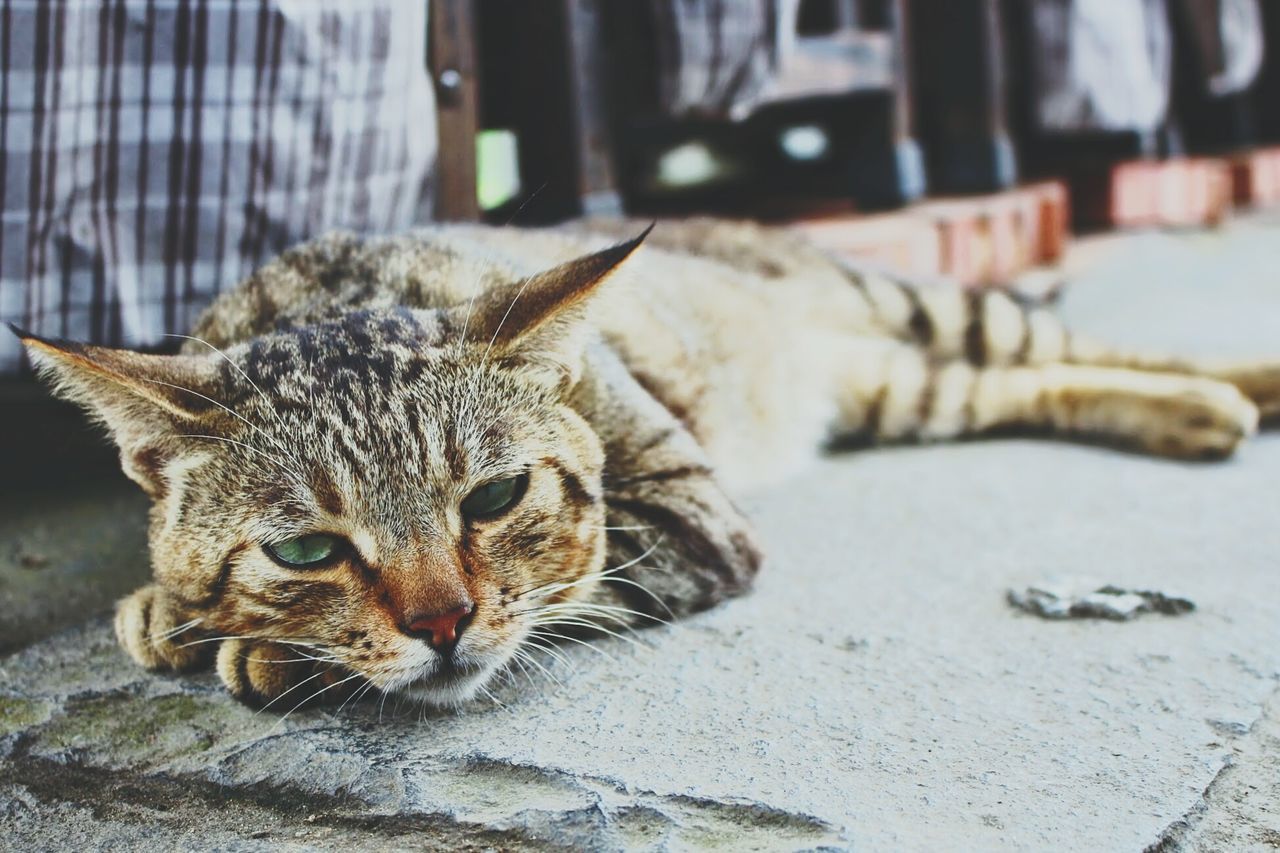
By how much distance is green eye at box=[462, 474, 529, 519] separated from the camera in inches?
68.4

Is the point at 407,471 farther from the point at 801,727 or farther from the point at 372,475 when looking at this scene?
the point at 801,727

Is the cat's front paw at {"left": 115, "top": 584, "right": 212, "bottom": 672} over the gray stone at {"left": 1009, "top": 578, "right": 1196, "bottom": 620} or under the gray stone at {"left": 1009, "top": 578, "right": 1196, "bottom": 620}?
under

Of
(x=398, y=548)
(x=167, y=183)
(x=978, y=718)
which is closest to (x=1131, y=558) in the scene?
(x=978, y=718)

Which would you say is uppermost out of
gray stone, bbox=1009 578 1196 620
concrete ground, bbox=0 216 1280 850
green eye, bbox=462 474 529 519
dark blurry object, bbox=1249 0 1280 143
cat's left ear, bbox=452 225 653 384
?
dark blurry object, bbox=1249 0 1280 143

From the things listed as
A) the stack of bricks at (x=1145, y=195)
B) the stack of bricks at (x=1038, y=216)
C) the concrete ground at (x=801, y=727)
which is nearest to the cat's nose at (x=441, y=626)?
the concrete ground at (x=801, y=727)

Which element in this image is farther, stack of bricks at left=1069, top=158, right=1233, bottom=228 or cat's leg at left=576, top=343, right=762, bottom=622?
stack of bricks at left=1069, top=158, right=1233, bottom=228

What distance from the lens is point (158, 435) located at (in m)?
1.74

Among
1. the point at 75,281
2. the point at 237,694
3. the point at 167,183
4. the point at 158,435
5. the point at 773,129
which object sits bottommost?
the point at 237,694

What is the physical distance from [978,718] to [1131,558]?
2.43ft

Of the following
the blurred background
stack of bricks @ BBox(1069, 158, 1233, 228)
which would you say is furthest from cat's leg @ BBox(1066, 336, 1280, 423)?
stack of bricks @ BBox(1069, 158, 1233, 228)

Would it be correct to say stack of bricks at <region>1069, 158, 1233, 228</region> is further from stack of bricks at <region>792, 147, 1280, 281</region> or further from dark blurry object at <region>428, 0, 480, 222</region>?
dark blurry object at <region>428, 0, 480, 222</region>

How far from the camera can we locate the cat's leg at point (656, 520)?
6.64 feet

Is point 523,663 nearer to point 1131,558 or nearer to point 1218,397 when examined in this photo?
point 1131,558

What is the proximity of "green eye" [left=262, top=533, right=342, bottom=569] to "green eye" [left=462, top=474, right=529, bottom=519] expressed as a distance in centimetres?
20
